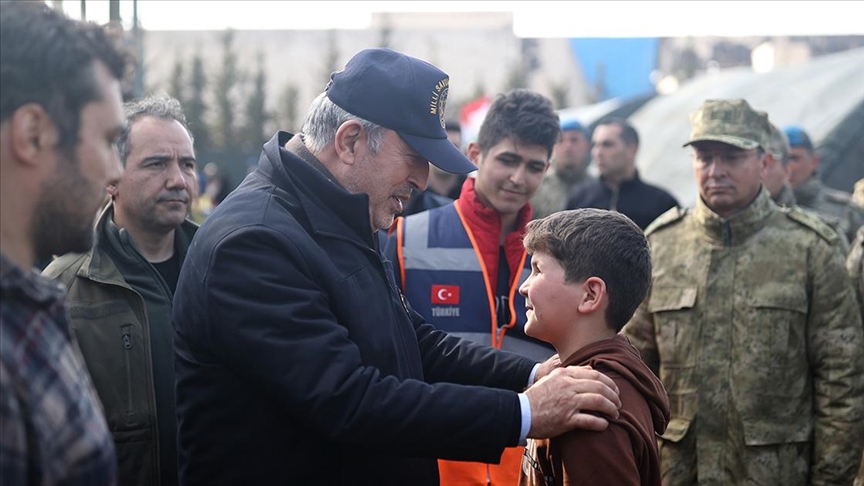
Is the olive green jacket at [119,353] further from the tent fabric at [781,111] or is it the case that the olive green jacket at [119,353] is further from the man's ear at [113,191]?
the tent fabric at [781,111]

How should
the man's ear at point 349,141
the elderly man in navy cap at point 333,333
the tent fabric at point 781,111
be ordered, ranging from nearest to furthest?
the elderly man in navy cap at point 333,333 < the man's ear at point 349,141 < the tent fabric at point 781,111

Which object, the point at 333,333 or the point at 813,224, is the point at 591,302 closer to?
the point at 333,333

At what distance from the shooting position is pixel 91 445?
175cm

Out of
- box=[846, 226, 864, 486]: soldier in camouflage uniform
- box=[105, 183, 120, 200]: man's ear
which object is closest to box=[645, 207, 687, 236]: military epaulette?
box=[846, 226, 864, 486]: soldier in camouflage uniform

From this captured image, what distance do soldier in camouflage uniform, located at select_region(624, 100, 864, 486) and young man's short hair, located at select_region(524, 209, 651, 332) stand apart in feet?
5.18

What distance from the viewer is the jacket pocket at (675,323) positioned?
4371 millimetres

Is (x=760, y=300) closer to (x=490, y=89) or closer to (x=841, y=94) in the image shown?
(x=841, y=94)

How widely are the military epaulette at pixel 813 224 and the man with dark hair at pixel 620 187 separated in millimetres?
3114

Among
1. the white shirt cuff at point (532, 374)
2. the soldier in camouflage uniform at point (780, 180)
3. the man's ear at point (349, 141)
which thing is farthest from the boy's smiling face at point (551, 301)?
the soldier in camouflage uniform at point (780, 180)

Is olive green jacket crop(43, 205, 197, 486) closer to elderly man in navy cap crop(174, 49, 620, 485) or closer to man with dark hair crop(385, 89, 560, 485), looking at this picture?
elderly man in navy cap crop(174, 49, 620, 485)

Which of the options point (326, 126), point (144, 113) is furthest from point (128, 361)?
point (326, 126)

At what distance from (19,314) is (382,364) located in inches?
45.8

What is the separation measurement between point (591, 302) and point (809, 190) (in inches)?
223

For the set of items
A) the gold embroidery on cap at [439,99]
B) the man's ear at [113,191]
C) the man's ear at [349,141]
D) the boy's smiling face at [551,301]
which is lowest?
the boy's smiling face at [551,301]
